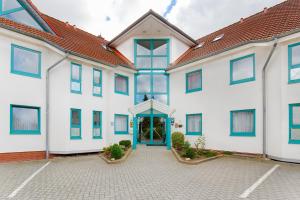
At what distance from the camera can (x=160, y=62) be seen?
64.8 ft

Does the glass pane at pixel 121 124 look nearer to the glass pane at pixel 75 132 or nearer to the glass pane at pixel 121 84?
the glass pane at pixel 121 84

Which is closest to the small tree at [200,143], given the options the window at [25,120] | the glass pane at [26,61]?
the window at [25,120]

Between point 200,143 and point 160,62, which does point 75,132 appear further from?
point 160,62

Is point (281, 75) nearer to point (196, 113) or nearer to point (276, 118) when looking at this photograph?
point (276, 118)

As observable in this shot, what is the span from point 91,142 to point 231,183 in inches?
374

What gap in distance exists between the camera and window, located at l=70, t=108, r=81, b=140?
48.5 feet

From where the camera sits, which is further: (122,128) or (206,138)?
(122,128)

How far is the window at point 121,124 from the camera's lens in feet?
58.3

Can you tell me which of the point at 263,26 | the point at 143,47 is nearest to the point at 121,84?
the point at 143,47

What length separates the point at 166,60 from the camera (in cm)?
1973

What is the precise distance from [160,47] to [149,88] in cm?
337

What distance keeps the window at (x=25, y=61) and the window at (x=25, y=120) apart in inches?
69.3

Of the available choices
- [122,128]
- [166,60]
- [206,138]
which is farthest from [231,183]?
[166,60]

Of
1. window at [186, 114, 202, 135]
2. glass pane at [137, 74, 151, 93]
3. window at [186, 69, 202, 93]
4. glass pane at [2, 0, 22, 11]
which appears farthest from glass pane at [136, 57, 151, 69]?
glass pane at [2, 0, 22, 11]
